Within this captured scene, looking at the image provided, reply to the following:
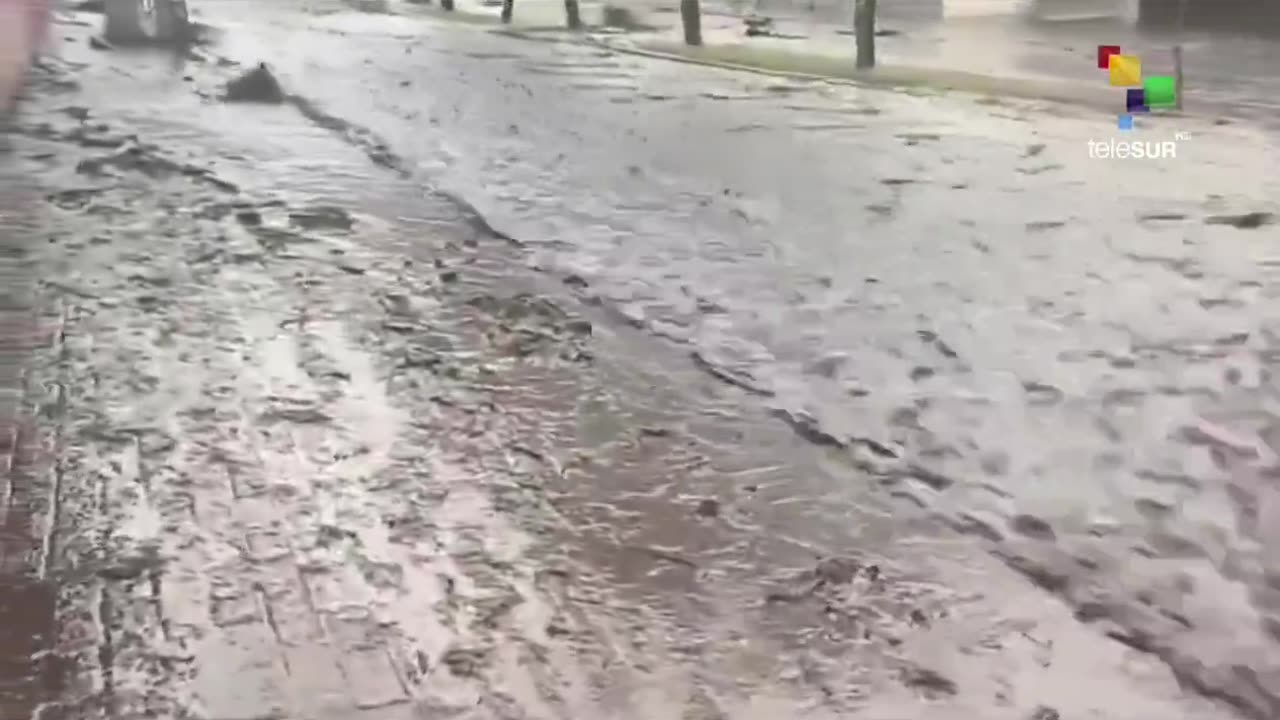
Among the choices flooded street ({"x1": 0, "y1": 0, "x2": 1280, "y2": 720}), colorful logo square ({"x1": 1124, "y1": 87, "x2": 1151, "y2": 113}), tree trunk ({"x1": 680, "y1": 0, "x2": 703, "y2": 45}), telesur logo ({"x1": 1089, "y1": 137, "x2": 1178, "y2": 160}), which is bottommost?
flooded street ({"x1": 0, "y1": 0, "x2": 1280, "y2": 720})

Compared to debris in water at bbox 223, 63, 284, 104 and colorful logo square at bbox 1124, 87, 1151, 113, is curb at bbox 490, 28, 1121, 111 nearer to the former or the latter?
colorful logo square at bbox 1124, 87, 1151, 113

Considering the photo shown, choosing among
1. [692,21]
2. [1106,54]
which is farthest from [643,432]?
[692,21]

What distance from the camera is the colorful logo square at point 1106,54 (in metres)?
3.28

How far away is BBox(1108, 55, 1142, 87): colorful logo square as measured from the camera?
3.14 m

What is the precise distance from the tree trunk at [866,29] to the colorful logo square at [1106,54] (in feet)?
2.21

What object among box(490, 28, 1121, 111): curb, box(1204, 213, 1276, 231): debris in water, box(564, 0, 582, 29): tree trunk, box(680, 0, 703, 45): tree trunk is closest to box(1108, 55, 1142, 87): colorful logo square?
box(490, 28, 1121, 111): curb

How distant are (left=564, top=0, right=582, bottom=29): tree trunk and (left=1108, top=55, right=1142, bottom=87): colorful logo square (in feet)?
7.80

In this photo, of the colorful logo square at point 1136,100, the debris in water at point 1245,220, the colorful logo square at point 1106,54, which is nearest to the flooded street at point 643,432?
the debris in water at point 1245,220

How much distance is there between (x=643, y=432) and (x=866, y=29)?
2765 millimetres

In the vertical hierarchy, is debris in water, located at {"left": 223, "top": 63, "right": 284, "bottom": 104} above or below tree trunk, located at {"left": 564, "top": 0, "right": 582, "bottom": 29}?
below

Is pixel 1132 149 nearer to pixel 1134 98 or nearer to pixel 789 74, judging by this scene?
pixel 1134 98

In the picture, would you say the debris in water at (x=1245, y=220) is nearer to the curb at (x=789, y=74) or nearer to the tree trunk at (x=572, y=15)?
the curb at (x=789, y=74)

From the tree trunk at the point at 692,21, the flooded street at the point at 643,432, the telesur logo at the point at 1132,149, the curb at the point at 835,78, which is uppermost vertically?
the tree trunk at the point at 692,21

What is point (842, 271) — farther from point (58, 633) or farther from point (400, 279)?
point (58, 633)
